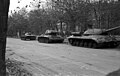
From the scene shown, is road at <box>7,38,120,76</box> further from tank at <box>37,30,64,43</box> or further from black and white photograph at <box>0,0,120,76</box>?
tank at <box>37,30,64,43</box>

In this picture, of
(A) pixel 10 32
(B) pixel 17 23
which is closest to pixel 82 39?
(B) pixel 17 23

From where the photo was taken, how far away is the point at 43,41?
23844 millimetres

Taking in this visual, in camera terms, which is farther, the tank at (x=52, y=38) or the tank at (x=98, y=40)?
the tank at (x=52, y=38)

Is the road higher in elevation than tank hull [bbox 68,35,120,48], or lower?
lower

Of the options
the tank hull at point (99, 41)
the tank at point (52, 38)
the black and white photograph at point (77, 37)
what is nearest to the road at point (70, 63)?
the black and white photograph at point (77, 37)

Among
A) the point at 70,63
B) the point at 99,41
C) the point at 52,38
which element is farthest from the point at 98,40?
the point at 52,38

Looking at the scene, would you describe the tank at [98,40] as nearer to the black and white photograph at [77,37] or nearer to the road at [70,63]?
the black and white photograph at [77,37]

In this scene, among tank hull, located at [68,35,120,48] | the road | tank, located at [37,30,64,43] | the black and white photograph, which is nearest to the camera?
the road

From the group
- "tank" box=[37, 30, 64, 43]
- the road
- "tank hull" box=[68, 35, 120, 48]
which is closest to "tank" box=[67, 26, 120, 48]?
"tank hull" box=[68, 35, 120, 48]

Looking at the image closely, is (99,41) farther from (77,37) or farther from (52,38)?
(52,38)

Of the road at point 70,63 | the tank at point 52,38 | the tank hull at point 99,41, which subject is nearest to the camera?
the road at point 70,63

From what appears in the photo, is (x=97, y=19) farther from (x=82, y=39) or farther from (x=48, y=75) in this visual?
(x=48, y=75)

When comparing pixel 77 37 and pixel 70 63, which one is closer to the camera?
pixel 70 63

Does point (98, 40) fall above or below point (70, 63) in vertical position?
above
